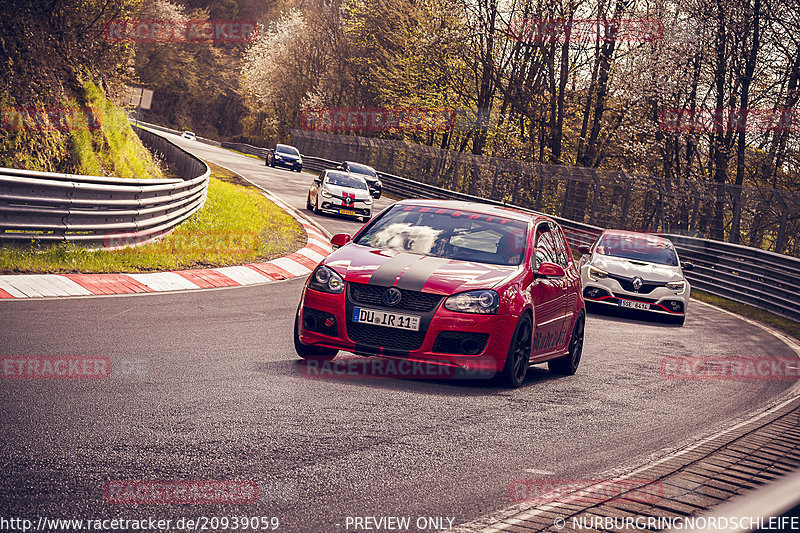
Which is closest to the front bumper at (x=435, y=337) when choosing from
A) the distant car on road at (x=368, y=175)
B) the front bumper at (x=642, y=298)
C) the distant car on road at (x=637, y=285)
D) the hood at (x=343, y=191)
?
the distant car on road at (x=637, y=285)

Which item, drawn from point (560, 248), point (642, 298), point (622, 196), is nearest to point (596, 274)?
point (642, 298)

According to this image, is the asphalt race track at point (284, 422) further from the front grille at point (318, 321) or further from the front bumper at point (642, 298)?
the front bumper at point (642, 298)

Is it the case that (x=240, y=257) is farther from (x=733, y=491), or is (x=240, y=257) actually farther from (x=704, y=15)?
(x=704, y=15)

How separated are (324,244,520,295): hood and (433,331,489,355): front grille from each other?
358 mm

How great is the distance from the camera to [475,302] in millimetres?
7648

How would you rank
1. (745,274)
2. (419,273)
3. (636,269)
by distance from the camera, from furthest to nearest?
1. (745,274)
2. (636,269)
3. (419,273)

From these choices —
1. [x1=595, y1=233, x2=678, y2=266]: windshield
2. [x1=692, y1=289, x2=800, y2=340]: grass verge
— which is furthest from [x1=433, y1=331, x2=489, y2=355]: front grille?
[x1=692, y1=289, x2=800, y2=340]: grass verge

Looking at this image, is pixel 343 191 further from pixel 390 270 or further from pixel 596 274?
pixel 390 270

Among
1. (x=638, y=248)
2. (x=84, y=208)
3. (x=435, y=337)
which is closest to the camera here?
(x=435, y=337)

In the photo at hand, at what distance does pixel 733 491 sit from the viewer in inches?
205

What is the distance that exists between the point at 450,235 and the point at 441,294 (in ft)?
4.14

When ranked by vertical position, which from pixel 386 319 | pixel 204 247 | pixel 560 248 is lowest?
pixel 204 247

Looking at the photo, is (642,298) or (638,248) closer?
(642,298)

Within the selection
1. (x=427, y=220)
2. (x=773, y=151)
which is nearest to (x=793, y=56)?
(x=773, y=151)
